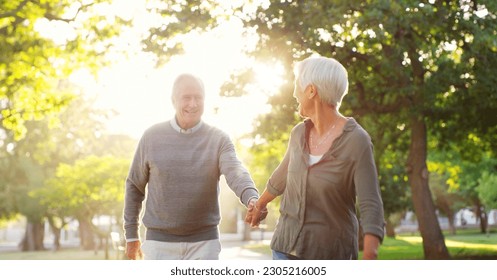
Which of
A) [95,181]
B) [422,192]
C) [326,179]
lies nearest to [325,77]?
[326,179]

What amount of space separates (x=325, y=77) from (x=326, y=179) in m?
0.46

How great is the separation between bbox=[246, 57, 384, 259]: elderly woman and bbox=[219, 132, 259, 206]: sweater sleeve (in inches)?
32.4

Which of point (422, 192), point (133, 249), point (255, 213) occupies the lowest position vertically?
point (133, 249)

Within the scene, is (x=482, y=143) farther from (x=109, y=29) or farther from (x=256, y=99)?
(x=109, y=29)

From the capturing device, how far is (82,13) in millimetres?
18766

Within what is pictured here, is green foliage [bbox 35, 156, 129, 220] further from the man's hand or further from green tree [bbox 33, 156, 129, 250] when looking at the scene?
the man's hand

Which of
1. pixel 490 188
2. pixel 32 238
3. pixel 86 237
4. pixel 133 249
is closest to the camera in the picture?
pixel 133 249

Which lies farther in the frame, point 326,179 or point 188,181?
point 188,181

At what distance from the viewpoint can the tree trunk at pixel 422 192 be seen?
1781cm

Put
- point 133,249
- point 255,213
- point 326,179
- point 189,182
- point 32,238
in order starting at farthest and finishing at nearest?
point 32,238, point 133,249, point 189,182, point 255,213, point 326,179

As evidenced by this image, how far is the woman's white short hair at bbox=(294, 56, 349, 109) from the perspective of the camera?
135 inches

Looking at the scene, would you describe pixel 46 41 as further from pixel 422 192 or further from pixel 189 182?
pixel 189 182

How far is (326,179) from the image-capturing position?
136 inches

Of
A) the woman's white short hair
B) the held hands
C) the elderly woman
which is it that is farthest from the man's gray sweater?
the woman's white short hair
